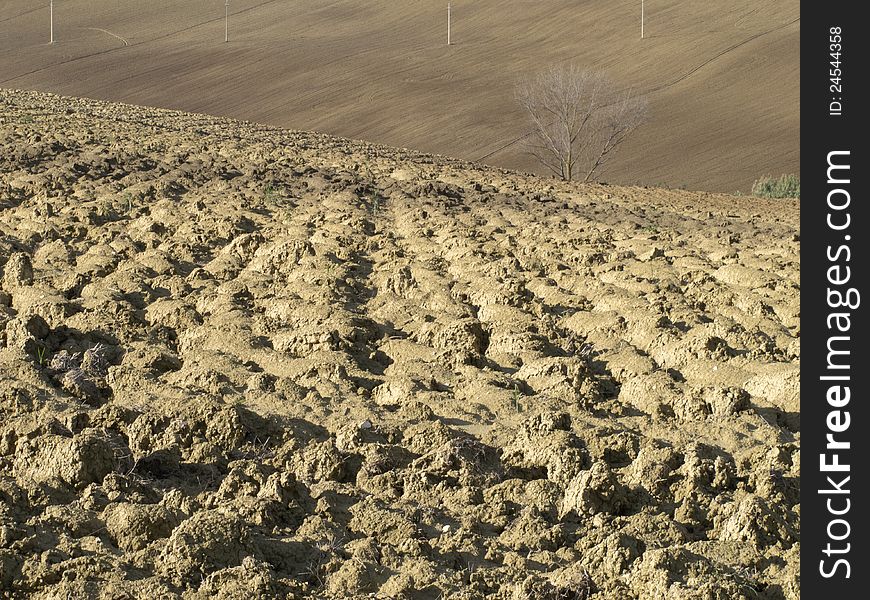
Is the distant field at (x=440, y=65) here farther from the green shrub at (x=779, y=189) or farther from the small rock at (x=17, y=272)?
the small rock at (x=17, y=272)

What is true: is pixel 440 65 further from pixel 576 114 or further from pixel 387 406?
pixel 387 406

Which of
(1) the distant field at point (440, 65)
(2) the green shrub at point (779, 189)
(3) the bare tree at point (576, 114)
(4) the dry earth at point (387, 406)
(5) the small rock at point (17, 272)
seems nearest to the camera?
(4) the dry earth at point (387, 406)

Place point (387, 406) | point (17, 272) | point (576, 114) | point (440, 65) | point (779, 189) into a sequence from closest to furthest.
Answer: point (387, 406), point (17, 272), point (779, 189), point (576, 114), point (440, 65)

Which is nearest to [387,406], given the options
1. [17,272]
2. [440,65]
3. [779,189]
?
[17,272]

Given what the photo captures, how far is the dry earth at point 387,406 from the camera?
5.25m

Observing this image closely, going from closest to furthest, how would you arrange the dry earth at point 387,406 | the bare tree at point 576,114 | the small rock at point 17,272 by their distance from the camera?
the dry earth at point 387,406 < the small rock at point 17,272 < the bare tree at point 576,114

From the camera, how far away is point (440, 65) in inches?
2279

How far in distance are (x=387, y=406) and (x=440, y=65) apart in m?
52.0

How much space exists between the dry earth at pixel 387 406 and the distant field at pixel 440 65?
28699mm

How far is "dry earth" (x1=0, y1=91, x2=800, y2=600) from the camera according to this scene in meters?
5.25

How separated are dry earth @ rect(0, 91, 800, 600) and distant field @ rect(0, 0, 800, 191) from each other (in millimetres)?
28699

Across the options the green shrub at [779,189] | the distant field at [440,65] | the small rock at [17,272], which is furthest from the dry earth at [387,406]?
the distant field at [440,65]

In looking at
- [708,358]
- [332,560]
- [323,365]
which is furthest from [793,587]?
[323,365]

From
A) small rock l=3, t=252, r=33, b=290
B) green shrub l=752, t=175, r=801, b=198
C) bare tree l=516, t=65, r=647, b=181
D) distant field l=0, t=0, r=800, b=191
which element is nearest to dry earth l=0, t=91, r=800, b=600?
small rock l=3, t=252, r=33, b=290
